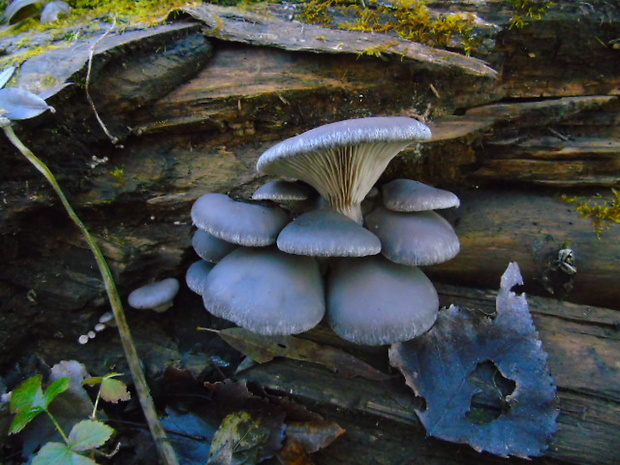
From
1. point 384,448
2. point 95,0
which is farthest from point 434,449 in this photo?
point 95,0

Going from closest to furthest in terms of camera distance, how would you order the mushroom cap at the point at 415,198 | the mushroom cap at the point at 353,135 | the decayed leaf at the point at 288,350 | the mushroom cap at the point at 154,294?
the mushroom cap at the point at 353,135 < the mushroom cap at the point at 415,198 < the decayed leaf at the point at 288,350 < the mushroom cap at the point at 154,294

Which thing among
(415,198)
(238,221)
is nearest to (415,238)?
(415,198)

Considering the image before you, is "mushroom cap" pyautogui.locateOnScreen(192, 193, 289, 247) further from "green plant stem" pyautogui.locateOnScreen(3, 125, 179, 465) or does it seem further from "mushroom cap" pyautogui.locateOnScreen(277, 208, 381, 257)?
"green plant stem" pyautogui.locateOnScreen(3, 125, 179, 465)

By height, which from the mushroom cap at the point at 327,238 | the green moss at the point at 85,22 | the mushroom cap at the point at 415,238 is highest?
the green moss at the point at 85,22

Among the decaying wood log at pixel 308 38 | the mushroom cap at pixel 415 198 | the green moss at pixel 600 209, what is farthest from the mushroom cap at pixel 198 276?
the green moss at pixel 600 209

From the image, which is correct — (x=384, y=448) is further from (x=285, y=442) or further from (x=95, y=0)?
(x=95, y=0)

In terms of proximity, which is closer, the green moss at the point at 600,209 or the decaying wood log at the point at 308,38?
the decaying wood log at the point at 308,38

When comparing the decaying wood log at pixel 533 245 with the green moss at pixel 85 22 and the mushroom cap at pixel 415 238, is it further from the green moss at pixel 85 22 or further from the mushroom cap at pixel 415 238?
the green moss at pixel 85 22
